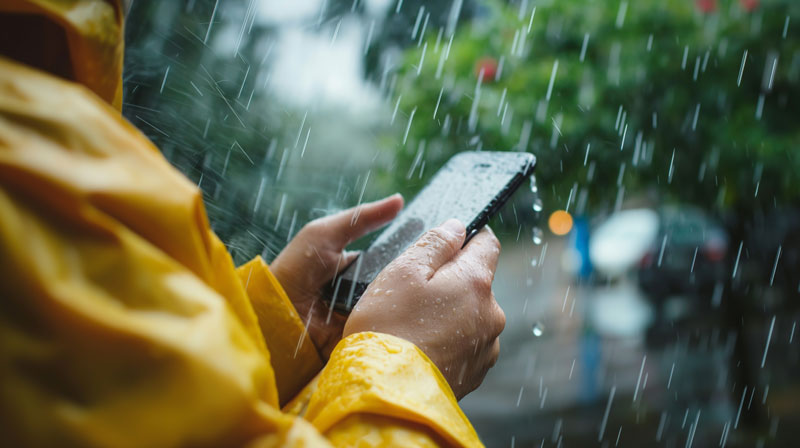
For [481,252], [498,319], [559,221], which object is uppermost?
[481,252]

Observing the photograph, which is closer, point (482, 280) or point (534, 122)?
point (482, 280)

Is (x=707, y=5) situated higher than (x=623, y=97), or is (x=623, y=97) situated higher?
(x=707, y=5)

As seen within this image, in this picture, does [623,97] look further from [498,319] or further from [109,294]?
[109,294]

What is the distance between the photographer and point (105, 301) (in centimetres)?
58

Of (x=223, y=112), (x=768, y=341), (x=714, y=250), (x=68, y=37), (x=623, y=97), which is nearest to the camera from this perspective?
(x=68, y=37)

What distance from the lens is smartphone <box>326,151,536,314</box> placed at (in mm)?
1580

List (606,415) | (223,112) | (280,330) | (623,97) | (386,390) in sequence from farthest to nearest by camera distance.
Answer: (606,415) → (623,97) → (223,112) → (280,330) → (386,390)

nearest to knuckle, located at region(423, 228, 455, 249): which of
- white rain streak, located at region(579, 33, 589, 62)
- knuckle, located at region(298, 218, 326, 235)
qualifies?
knuckle, located at region(298, 218, 326, 235)

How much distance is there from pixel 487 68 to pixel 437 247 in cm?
272

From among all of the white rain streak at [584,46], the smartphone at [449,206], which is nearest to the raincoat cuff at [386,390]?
the smartphone at [449,206]

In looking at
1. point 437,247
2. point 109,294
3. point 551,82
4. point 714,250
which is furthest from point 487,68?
point 714,250

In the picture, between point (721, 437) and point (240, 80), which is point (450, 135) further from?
point (721, 437)

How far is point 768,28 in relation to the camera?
10.7 ft

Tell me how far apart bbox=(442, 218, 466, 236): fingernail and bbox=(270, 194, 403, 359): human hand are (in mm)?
497
